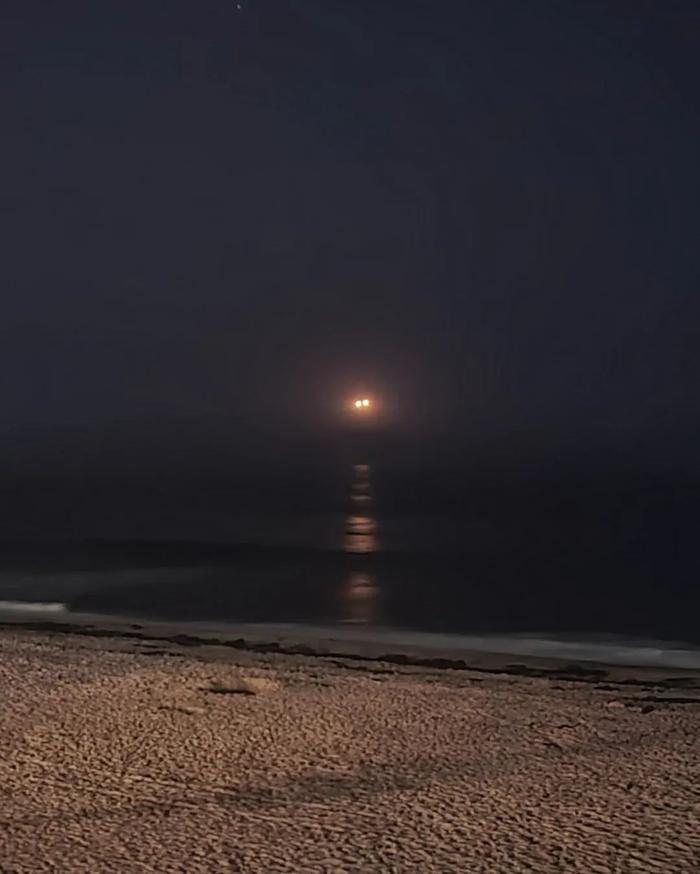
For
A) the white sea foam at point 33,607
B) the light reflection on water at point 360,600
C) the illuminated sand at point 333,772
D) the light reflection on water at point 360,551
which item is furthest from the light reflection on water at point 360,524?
the illuminated sand at point 333,772

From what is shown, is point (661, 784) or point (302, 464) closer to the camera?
point (661, 784)

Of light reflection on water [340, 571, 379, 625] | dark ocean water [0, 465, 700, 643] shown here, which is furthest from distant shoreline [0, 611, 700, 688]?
light reflection on water [340, 571, 379, 625]

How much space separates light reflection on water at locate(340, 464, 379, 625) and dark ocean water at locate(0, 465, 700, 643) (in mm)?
64

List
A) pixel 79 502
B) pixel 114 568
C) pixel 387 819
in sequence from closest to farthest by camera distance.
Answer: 1. pixel 387 819
2. pixel 114 568
3. pixel 79 502

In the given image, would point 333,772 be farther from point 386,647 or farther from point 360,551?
point 360,551

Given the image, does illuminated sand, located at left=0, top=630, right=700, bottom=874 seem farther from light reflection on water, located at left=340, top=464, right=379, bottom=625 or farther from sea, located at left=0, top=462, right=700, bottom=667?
light reflection on water, located at left=340, top=464, right=379, bottom=625

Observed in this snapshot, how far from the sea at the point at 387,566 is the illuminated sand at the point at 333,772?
272 inches

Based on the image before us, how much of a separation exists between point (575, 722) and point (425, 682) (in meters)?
2.00

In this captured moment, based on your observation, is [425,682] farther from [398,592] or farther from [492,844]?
[398,592]

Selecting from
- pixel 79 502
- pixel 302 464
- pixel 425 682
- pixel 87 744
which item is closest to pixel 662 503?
pixel 79 502

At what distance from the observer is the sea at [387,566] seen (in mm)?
17906

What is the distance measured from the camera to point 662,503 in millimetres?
51875

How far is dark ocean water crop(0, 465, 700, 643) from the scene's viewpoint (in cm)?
1911

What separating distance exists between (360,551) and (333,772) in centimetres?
2355
